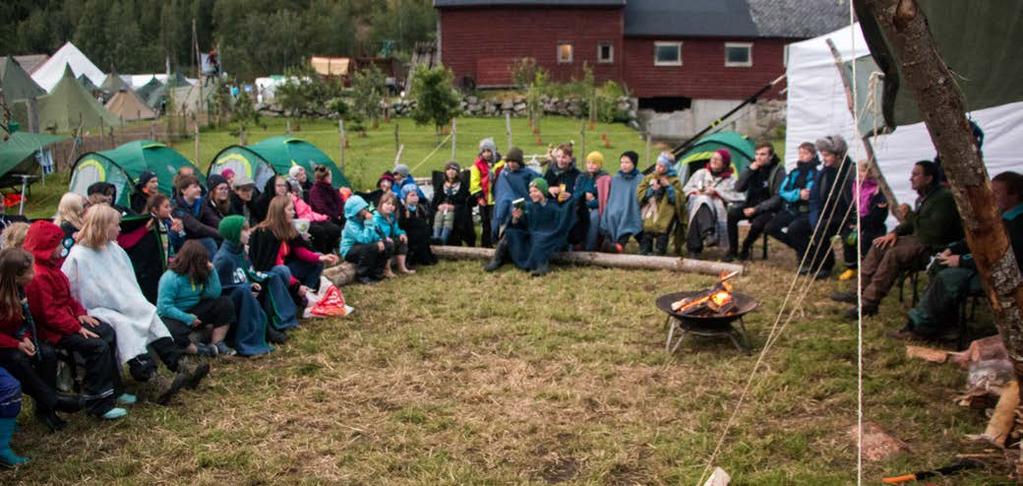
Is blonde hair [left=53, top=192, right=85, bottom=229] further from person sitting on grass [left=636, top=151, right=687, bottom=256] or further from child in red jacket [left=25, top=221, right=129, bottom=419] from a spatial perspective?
person sitting on grass [left=636, top=151, right=687, bottom=256]

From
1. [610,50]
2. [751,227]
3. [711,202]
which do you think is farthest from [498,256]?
[610,50]

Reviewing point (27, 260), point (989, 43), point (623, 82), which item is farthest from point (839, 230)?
point (623, 82)

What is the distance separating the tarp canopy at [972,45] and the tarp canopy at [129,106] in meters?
32.4

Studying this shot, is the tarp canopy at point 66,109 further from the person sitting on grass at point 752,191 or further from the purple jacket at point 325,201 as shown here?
the person sitting on grass at point 752,191

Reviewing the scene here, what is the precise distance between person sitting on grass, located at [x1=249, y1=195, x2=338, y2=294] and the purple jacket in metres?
2.28

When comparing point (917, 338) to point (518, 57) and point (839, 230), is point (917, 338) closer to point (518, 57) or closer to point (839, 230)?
point (839, 230)

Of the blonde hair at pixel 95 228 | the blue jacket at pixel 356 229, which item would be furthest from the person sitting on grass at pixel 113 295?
the blue jacket at pixel 356 229

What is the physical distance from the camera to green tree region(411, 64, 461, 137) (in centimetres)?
2295

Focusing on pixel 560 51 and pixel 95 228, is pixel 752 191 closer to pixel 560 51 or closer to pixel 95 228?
pixel 95 228

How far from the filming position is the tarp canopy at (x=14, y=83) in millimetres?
23500

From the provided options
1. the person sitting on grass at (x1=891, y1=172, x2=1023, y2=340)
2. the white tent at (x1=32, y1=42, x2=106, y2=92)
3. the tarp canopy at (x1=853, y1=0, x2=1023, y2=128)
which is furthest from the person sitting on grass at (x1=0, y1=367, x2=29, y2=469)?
the white tent at (x1=32, y1=42, x2=106, y2=92)

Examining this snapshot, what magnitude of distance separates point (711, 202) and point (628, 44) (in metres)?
24.5

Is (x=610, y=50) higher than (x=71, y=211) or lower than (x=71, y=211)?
higher

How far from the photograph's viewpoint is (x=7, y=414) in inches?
183
